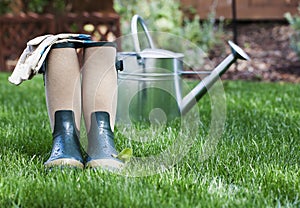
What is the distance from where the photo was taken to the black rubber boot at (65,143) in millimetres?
1511

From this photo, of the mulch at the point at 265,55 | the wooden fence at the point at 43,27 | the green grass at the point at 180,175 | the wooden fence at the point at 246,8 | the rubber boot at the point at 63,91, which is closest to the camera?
the green grass at the point at 180,175

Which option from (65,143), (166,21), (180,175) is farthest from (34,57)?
(166,21)

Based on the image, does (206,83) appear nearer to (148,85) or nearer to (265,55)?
(148,85)

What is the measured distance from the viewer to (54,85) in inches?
64.1

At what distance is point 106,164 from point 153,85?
2.42ft

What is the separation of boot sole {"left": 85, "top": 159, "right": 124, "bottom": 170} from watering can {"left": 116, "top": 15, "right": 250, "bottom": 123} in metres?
0.70

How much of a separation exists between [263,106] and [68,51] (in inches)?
54.9

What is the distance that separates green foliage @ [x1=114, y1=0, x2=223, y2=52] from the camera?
5516mm

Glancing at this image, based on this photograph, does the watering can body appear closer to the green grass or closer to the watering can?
the watering can

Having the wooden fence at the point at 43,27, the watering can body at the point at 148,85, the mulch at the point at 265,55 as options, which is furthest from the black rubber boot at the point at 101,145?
the wooden fence at the point at 43,27

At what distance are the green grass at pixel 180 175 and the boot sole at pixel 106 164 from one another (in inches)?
1.5

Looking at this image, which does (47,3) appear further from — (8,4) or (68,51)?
(68,51)

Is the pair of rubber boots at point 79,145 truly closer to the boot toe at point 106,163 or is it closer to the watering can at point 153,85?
the boot toe at point 106,163

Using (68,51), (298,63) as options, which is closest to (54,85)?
(68,51)
